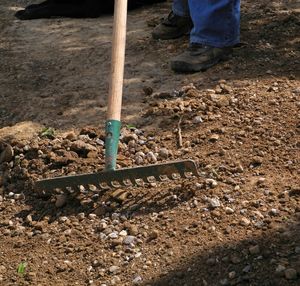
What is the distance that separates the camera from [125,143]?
3119mm

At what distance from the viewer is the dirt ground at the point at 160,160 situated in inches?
92.5

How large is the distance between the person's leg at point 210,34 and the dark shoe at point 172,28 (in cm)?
55

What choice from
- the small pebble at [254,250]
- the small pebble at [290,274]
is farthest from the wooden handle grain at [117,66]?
the small pebble at [290,274]

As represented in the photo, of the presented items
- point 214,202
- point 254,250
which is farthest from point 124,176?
point 254,250

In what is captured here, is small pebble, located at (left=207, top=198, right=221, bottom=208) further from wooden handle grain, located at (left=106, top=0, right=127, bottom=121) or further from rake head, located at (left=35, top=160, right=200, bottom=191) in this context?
wooden handle grain, located at (left=106, top=0, right=127, bottom=121)

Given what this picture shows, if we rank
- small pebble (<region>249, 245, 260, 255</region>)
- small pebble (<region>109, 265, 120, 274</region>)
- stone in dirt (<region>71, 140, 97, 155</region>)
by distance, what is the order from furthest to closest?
stone in dirt (<region>71, 140, 97, 155</region>), small pebble (<region>109, 265, 120, 274</region>), small pebble (<region>249, 245, 260, 255</region>)

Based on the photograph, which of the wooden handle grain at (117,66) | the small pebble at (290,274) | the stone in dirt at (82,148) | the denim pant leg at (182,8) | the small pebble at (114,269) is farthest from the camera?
the denim pant leg at (182,8)

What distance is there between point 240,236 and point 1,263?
101 centimetres

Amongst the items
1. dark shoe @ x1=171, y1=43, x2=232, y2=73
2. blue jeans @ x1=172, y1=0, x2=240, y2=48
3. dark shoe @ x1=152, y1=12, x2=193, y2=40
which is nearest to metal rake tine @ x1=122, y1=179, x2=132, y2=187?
dark shoe @ x1=171, y1=43, x2=232, y2=73

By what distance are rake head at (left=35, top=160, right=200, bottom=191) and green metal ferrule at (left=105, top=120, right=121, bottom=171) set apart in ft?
0.22

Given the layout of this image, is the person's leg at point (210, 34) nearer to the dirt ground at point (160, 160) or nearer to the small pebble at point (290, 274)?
the dirt ground at point (160, 160)

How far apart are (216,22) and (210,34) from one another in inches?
3.8

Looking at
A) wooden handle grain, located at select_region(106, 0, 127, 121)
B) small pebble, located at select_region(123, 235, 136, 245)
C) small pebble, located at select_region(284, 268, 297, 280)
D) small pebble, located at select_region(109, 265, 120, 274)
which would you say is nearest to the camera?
small pebble, located at select_region(284, 268, 297, 280)

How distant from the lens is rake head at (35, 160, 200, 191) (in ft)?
8.44
